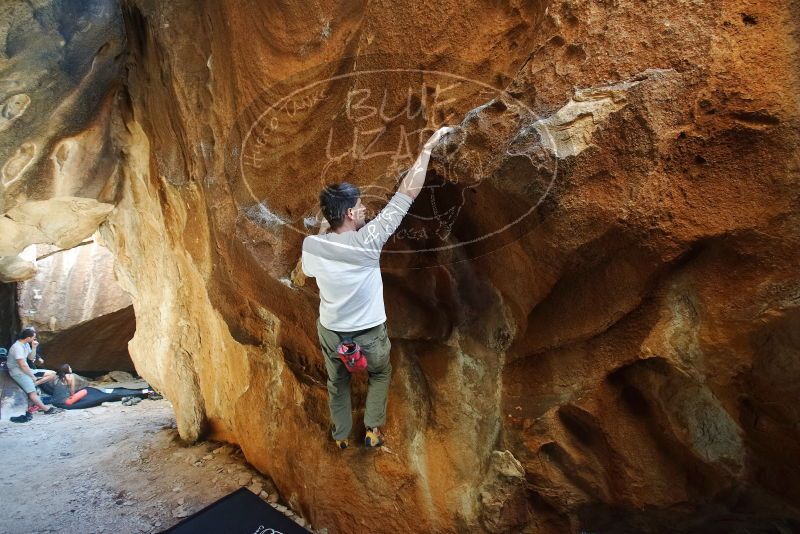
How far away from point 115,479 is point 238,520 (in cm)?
148

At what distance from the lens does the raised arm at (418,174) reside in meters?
1.76

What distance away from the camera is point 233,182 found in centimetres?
249

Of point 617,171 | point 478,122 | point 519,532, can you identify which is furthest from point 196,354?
point 617,171

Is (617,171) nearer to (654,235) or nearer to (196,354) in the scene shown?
(654,235)

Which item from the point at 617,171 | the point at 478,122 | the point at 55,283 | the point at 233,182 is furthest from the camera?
the point at 55,283

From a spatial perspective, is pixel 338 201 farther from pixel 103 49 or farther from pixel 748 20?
pixel 103 49

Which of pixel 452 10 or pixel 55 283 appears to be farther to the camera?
pixel 55 283

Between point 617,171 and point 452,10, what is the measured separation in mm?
751

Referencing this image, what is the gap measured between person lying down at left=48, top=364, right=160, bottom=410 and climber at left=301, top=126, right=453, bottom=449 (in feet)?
16.9

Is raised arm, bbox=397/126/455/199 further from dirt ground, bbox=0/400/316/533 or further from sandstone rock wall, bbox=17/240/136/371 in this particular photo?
sandstone rock wall, bbox=17/240/136/371

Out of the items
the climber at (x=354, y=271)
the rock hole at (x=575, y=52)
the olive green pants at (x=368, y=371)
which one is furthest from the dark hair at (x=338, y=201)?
the rock hole at (x=575, y=52)

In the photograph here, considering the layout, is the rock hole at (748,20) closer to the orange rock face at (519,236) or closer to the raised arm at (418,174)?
the orange rock face at (519,236)

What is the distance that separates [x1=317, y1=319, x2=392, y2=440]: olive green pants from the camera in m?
2.04

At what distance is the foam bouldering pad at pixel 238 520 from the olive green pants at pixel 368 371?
504 millimetres
